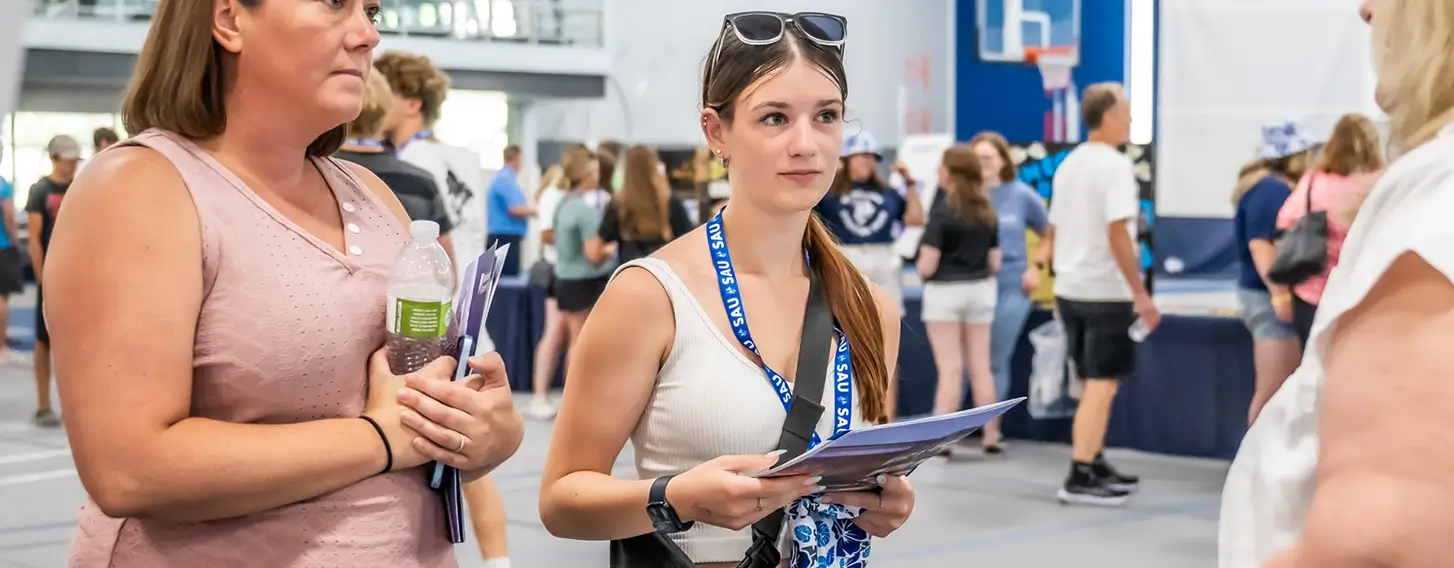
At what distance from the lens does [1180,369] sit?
7.09m

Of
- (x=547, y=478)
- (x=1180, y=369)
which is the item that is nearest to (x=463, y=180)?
(x=547, y=478)

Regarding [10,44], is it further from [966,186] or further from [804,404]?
[966,186]

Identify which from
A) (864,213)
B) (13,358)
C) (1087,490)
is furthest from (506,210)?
(1087,490)

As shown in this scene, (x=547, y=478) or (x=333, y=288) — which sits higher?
(x=333, y=288)

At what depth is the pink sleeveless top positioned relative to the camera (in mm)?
1489

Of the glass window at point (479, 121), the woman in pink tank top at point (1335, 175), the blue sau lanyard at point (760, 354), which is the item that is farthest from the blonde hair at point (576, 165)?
the glass window at point (479, 121)

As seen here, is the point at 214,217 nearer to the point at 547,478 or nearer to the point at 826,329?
the point at 547,478

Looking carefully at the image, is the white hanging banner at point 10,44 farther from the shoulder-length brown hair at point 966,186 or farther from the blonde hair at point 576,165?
the blonde hair at point 576,165

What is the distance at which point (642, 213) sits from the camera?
7547 mm

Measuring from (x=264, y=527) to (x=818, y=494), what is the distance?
0.67m

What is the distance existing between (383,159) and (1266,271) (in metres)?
3.80

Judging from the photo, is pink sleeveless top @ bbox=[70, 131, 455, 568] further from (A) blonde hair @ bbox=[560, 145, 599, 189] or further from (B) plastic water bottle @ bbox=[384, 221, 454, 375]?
(A) blonde hair @ bbox=[560, 145, 599, 189]

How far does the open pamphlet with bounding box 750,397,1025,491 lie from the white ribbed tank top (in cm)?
18

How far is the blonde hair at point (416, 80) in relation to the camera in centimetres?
460
